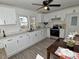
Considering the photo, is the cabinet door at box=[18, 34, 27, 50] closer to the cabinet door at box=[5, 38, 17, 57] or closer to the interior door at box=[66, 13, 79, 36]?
the cabinet door at box=[5, 38, 17, 57]

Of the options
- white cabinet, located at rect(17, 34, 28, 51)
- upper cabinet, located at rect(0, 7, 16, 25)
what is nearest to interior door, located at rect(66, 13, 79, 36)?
white cabinet, located at rect(17, 34, 28, 51)

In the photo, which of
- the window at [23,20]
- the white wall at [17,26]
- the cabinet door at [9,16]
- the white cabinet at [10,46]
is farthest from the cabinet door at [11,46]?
the window at [23,20]

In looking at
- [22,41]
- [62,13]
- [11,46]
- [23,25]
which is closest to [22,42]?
[22,41]

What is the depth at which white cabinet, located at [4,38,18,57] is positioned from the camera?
3.15 metres

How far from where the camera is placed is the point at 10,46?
10.8 ft

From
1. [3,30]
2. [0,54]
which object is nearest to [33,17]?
[3,30]

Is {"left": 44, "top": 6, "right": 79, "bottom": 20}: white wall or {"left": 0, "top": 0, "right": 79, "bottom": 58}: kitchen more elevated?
{"left": 44, "top": 6, "right": 79, "bottom": 20}: white wall

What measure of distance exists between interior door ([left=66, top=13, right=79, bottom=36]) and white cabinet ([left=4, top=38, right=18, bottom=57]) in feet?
13.6

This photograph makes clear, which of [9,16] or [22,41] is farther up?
[9,16]

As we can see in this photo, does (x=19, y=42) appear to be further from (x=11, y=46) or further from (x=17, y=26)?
(x=17, y=26)

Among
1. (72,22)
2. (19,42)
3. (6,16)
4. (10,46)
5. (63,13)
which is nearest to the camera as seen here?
(10,46)

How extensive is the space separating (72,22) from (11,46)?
Result: 15.0 ft

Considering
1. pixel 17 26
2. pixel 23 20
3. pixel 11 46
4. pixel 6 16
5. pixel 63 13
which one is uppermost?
pixel 63 13

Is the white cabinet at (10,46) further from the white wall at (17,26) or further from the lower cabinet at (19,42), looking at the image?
the white wall at (17,26)
